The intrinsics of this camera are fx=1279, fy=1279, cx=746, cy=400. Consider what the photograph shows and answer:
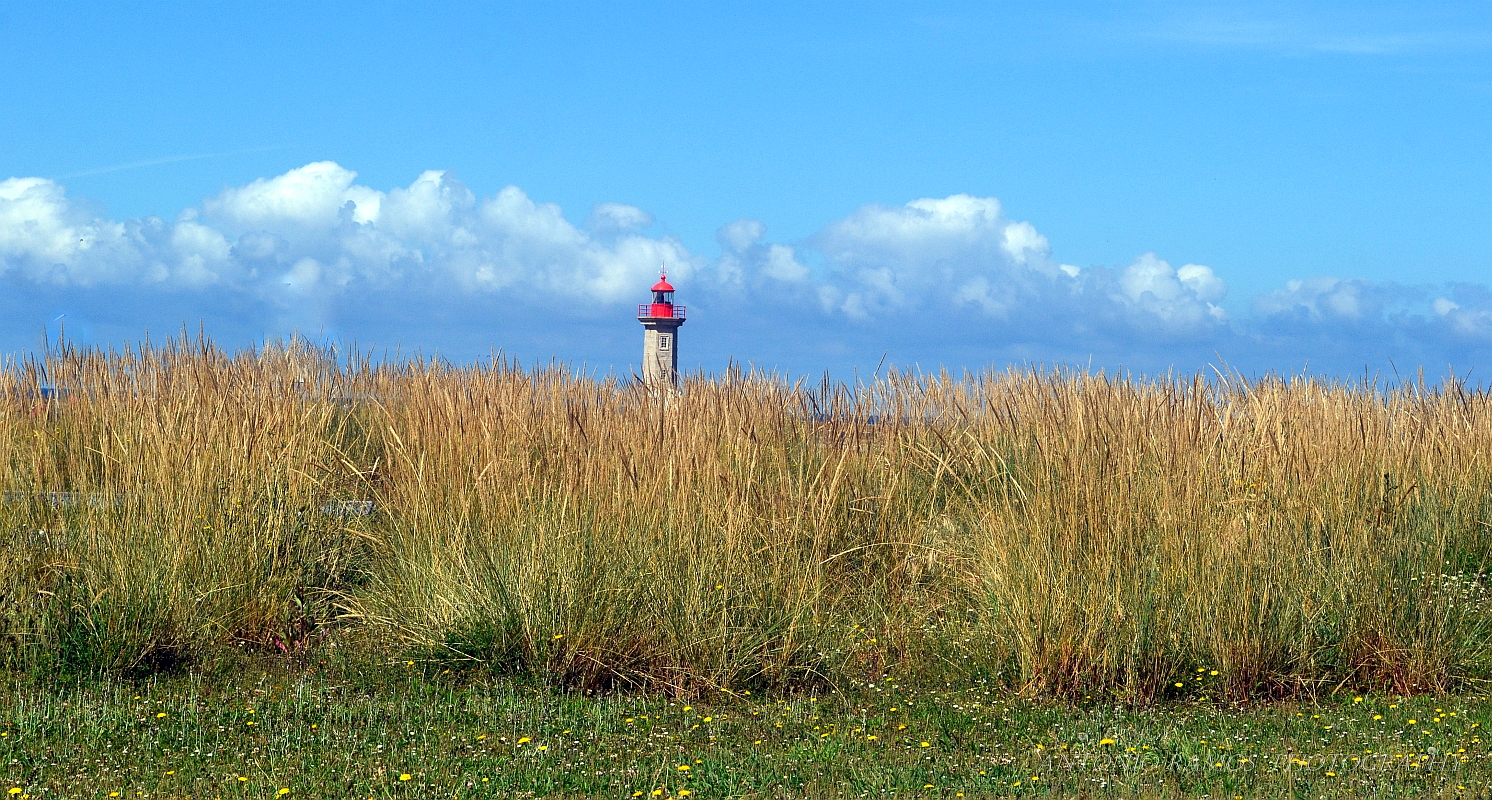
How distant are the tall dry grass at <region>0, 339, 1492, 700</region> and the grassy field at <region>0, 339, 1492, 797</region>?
0.02m

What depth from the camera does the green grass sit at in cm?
427

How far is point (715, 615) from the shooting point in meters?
5.51

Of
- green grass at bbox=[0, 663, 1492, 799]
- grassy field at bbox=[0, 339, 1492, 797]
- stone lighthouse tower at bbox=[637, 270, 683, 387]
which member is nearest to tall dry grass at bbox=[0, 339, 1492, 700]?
grassy field at bbox=[0, 339, 1492, 797]

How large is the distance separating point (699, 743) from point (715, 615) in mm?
838

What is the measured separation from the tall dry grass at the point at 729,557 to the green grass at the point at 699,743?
8.1 inches

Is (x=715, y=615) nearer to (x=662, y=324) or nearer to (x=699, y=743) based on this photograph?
(x=699, y=743)

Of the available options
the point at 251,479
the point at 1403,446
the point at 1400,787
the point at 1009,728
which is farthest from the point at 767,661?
the point at 1403,446

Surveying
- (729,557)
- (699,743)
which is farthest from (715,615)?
(699,743)

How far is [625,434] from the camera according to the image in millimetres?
6570

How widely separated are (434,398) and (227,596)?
2050 millimetres

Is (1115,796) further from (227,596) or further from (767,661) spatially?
(227,596)

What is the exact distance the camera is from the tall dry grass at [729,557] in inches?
215

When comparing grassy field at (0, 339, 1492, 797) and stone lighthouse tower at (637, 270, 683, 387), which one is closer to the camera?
grassy field at (0, 339, 1492, 797)

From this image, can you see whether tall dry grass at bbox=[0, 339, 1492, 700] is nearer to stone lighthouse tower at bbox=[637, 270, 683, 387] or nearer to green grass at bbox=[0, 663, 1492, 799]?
green grass at bbox=[0, 663, 1492, 799]
